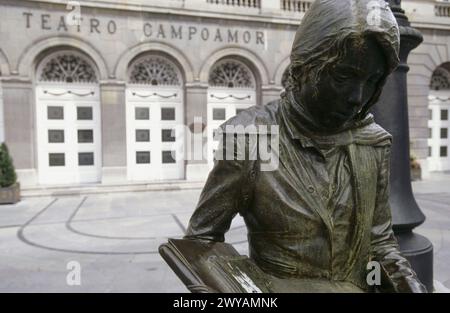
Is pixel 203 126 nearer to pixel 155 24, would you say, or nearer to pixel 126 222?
pixel 155 24

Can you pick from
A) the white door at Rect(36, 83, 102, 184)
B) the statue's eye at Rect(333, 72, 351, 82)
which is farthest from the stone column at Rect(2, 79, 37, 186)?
the statue's eye at Rect(333, 72, 351, 82)

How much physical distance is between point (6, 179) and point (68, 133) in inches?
107

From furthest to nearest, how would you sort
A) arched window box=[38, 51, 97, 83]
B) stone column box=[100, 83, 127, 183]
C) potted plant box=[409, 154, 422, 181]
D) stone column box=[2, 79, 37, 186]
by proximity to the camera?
1. potted plant box=[409, 154, 422, 181]
2. stone column box=[100, 83, 127, 183]
3. arched window box=[38, 51, 97, 83]
4. stone column box=[2, 79, 37, 186]

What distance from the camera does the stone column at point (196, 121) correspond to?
13016mm

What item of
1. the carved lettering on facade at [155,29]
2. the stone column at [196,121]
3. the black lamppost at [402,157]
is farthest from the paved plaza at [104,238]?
the carved lettering on facade at [155,29]

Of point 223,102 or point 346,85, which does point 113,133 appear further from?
point 346,85

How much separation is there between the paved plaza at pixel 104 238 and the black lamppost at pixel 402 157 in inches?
31.0

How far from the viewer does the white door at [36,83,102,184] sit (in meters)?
12.2

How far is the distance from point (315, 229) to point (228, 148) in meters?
0.44

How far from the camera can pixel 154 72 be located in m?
13.1

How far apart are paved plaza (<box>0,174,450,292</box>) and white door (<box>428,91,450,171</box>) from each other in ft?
18.0

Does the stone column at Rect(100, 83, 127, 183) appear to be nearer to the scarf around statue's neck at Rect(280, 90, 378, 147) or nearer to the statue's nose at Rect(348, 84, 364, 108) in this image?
the scarf around statue's neck at Rect(280, 90, 378, 147)

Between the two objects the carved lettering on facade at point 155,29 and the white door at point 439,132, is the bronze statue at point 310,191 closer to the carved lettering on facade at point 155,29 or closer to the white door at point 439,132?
the carved lettering on facade at point 155,29
